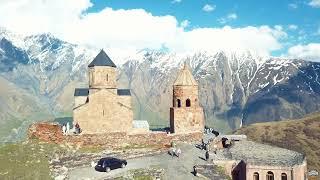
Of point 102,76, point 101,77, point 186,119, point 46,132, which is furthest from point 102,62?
point 46,132

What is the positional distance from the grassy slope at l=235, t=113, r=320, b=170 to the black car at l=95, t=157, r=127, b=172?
406ft

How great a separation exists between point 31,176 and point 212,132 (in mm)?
32919

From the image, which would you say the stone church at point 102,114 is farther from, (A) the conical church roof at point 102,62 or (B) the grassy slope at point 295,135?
(B) the grassy slope at point 295,135

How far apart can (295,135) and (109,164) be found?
154 metres

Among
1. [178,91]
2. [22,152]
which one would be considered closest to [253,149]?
[178,91]

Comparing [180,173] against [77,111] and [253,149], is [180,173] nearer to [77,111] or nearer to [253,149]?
[253,149]

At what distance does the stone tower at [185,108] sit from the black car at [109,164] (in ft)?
59.4

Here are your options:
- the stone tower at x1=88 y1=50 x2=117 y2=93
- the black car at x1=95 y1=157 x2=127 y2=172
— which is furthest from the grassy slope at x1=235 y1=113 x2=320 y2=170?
the black car at x1=95 y1=157 x2=127 y2=172

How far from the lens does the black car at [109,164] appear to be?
37.6 m

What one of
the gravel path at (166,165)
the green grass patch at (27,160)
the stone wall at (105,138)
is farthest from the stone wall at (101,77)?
the green grass patch at (27,160)

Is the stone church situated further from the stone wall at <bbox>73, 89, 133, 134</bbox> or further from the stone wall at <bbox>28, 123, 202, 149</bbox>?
the stone wall at <bbox>28, 123, 202, 149</bbox>

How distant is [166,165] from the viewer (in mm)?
40188

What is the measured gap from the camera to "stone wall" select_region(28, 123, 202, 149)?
41112 mm

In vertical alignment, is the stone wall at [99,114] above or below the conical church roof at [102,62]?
below
